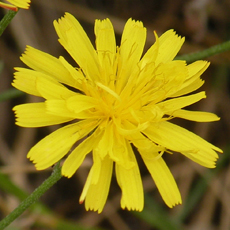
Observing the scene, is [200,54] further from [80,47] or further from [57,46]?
[57,46]

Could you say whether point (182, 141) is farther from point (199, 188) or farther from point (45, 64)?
point (199, 188)

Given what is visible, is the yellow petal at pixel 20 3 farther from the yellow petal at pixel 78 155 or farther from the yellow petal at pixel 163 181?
the yellow petal at pixel 163 181

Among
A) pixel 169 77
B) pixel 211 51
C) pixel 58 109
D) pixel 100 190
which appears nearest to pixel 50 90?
pixel 58 109

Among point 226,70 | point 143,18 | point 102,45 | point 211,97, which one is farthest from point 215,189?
point 102,45

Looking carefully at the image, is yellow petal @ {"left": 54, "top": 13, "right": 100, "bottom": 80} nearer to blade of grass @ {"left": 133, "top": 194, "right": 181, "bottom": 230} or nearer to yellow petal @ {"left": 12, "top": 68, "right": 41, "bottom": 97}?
yellow petal @ {"left": 12, "top": 68, "right": 41, "bottom": 97}

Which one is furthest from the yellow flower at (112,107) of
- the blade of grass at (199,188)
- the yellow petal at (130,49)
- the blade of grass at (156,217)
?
the blade of grass at (199,188)

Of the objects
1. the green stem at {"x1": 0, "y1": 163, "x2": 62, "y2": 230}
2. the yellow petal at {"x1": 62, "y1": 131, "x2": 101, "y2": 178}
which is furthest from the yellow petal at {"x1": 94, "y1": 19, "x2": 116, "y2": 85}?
the green stem at {"x1": 0, "y1": 163, "x2": 62, "y2": 230}

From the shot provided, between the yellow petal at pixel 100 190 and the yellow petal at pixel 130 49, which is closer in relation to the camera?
the yellow petal at pixel 100 190
